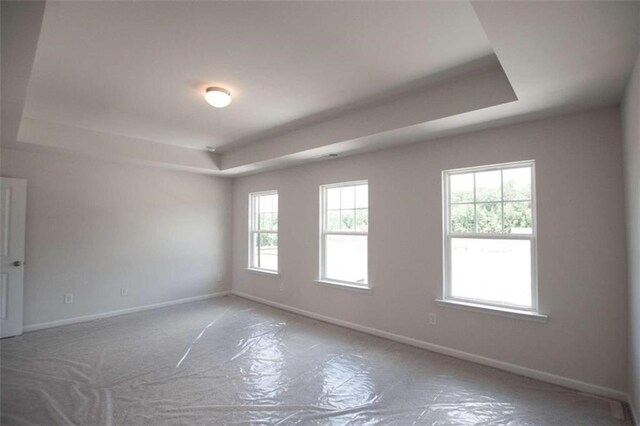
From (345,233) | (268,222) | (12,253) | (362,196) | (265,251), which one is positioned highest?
(362,196)

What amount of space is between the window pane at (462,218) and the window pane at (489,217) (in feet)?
0.24

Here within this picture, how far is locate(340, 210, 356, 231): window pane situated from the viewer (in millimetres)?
4469

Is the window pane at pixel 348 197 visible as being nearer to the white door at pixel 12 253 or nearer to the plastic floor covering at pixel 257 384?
the plastic floor covering at pixel 257 384

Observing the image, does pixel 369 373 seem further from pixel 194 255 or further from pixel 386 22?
pixel 194 255

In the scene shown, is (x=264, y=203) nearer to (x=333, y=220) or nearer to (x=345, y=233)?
(x=333, y=220)

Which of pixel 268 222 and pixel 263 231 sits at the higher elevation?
pixel 268 222

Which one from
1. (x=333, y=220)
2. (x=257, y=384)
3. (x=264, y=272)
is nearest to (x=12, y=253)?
(x=264, y=272)

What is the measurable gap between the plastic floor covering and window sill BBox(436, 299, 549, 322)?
0.55m

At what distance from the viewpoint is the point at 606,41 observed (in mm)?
1706

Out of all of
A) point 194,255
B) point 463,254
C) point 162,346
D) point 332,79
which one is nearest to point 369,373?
point 463,254

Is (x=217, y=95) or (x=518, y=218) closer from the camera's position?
(x=217, y=95)

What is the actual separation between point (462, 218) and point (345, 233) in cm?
165

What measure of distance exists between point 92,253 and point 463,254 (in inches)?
204

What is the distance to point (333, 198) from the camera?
4.76 metres
